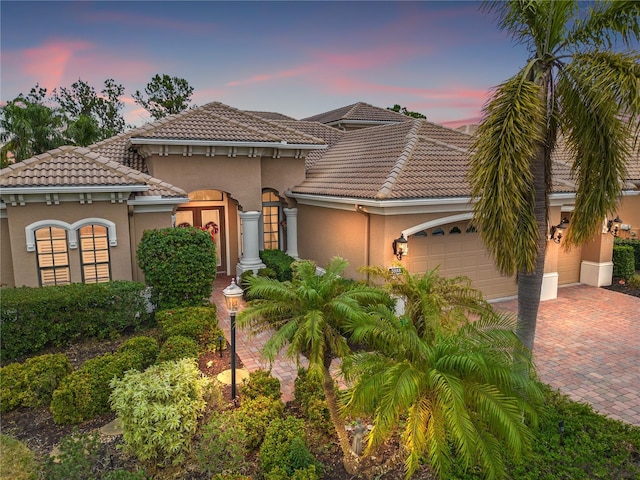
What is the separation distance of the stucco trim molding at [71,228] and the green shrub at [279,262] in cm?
523

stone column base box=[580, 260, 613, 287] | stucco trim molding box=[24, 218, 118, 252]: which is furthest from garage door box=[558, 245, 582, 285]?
stucco trim molding box=[24, 218, 118, 252]

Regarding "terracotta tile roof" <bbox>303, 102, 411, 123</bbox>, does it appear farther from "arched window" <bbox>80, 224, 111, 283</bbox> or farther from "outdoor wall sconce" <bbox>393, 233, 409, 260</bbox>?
"arched window" <bbox>80, 224, 111, 283</bbox>

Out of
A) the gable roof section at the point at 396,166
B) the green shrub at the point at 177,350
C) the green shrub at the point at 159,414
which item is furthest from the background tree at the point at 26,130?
the green shrub at the point at 159,414

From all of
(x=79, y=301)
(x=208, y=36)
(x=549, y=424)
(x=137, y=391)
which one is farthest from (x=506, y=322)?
(x=208, y=36)

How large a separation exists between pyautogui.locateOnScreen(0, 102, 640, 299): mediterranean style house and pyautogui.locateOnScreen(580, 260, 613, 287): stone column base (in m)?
0.05

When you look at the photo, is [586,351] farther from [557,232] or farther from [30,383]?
[30,383]

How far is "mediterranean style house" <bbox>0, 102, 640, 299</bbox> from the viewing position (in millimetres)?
10688

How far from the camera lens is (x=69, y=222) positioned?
1073 centimetres

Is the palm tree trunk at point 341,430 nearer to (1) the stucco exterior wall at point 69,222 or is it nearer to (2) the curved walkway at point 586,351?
(2) the curved walkway at point 586,351

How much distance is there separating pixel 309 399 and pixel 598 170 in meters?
5.68

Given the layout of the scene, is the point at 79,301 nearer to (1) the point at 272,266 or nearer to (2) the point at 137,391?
(2) the point at 137,391

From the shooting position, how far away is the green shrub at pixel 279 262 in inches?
543

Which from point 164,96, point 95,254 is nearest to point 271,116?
point 95,254

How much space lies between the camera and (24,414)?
23.3 feet
